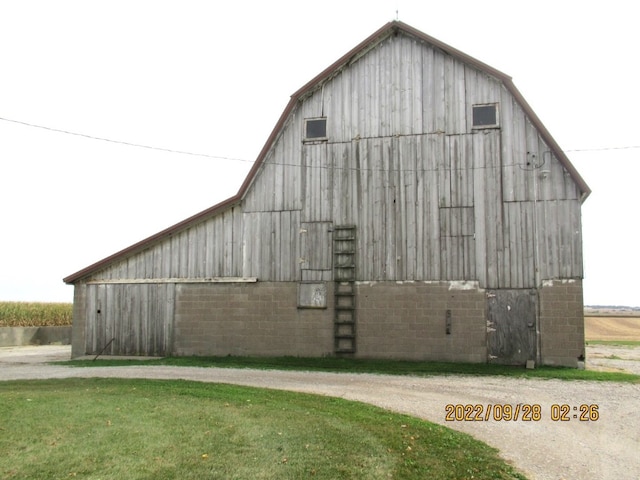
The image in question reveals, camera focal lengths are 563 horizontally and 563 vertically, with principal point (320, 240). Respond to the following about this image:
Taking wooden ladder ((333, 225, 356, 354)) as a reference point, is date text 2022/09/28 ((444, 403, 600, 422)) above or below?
below

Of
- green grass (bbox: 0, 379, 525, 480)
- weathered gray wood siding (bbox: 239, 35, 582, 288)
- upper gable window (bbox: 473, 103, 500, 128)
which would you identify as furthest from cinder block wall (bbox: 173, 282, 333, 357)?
green grass (bbox: 0, 379, 525, 480)

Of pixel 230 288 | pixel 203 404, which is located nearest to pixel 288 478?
pixel 203 404

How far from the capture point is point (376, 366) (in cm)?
1800

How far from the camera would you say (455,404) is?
1157 cm

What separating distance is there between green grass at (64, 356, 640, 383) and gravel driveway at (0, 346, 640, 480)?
0.92 m

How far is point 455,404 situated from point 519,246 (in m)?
8.60

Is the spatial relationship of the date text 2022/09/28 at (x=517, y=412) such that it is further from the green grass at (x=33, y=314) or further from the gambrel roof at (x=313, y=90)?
the green grass at (x=33, y=314)

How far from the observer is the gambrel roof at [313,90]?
1900 cm

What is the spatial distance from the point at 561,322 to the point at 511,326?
1.53 m

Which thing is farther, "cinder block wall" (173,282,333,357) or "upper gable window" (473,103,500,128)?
"cinder block wall" (173,282,333,357)

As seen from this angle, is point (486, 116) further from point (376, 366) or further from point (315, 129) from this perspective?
point (376, 366)

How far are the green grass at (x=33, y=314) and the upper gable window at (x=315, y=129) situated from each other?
86.0 ft

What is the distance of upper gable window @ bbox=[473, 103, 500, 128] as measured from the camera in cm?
1930

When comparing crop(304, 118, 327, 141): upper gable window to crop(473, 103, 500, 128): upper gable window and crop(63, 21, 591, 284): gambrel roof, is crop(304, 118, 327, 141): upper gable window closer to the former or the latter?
crop(63, 21, 591, 284): gambrel roof
